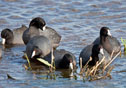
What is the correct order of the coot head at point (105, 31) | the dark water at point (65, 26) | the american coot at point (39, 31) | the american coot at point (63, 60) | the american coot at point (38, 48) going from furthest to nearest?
1. the american coot at point (39, 31)
2. the coot head at point (105, 31)
3. the american coot at point (38, 48)
4. the american coot at point (63, 60)
5. the dark water at point (65, 26)

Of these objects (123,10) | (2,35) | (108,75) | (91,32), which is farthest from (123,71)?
(123,10)

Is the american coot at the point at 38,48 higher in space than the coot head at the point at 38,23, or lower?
lower

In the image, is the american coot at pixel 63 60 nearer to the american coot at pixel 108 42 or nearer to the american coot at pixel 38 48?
the american coot at pixel 38 48

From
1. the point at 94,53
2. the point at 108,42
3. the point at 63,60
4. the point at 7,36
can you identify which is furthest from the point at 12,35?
the point at 94,53

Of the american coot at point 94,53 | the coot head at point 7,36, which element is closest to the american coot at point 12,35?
the coot head at point 7,36

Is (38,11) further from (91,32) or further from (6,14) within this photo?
(91,32)

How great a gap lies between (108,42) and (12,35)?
2.80m

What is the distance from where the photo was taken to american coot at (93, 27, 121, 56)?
11.0 m

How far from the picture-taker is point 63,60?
9766 millimetres

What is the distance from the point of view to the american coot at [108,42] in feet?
36.2

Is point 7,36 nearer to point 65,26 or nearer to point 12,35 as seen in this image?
point 12,35

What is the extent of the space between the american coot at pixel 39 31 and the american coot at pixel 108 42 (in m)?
1.27

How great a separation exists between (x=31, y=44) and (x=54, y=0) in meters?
4.92

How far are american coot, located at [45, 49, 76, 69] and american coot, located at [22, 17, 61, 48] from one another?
175 centimetres
